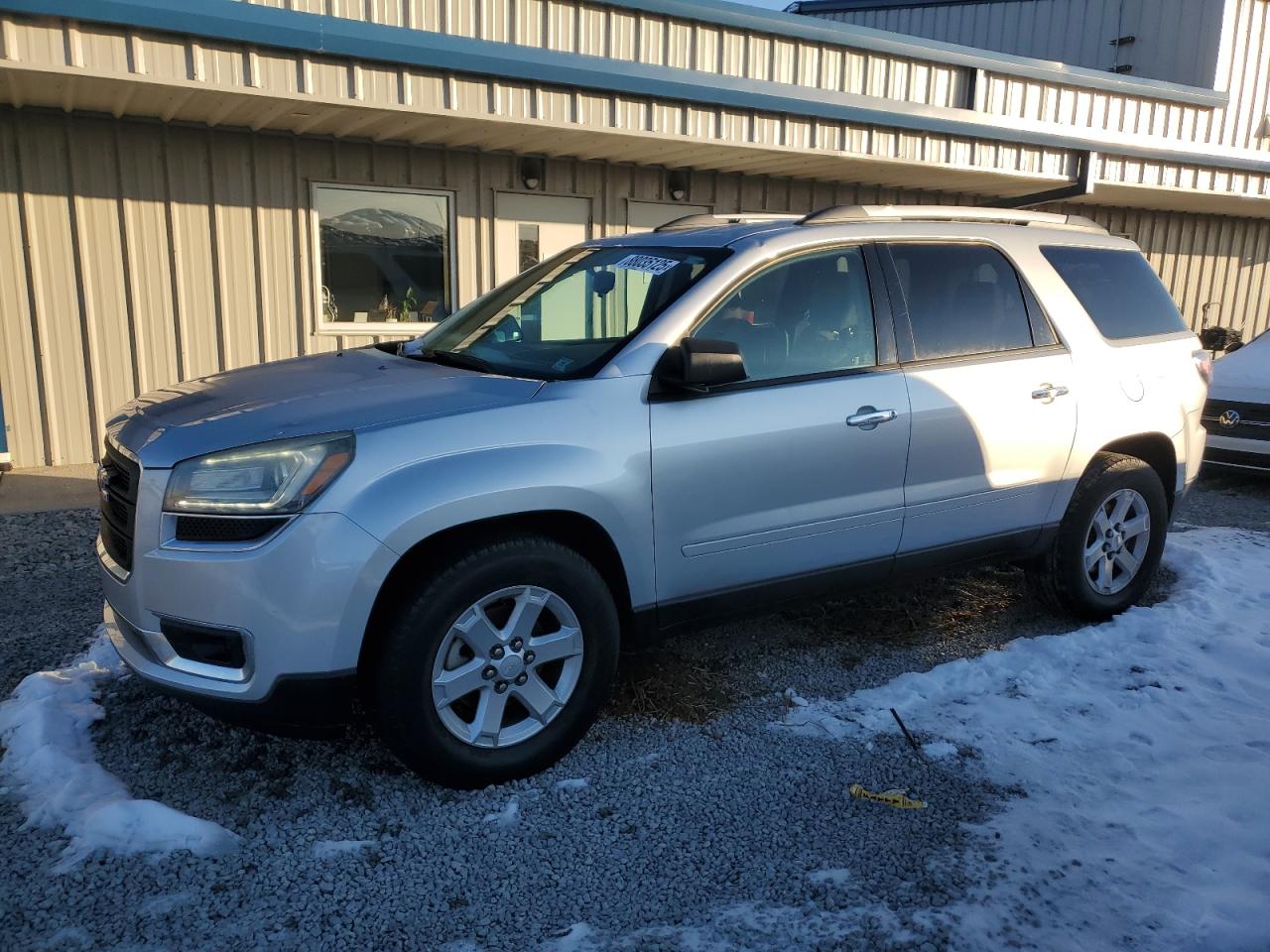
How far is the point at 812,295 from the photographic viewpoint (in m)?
3.77

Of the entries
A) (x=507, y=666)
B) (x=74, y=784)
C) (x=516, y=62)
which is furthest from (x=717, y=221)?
(x=516, y=62)

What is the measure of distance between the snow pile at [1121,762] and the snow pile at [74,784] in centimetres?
216

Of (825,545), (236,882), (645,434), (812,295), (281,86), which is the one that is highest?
(281,86)

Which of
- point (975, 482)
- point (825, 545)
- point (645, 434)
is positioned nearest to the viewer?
point (645, 434)

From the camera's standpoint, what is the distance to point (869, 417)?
144 inches

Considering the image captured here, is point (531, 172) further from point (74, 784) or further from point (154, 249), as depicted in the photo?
point (74, 784)

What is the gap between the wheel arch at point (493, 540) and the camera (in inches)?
115

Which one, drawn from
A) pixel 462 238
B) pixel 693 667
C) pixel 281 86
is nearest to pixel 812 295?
pixel 693 667

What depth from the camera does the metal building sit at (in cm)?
645

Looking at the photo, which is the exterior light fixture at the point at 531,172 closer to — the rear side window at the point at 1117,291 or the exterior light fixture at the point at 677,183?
the exterior light fixture at the point at 677,183

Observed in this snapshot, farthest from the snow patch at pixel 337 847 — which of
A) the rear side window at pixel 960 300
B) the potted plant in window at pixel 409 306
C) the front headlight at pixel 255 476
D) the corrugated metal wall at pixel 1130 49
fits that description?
the corrugated metal wall at pixel 1130 49

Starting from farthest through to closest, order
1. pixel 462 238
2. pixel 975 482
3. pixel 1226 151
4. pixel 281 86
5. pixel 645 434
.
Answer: pixel 1226 151 < pixel 462 238 < pixel 281 86 < pixel 975 482 < pixel 645 434

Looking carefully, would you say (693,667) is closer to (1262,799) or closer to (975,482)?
(975,482)

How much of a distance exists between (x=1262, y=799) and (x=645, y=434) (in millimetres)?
2319
